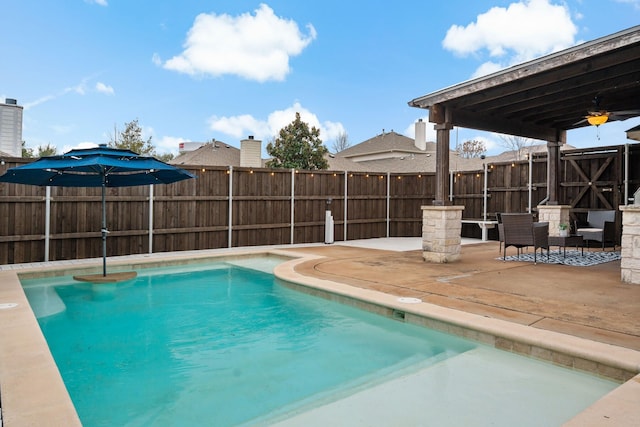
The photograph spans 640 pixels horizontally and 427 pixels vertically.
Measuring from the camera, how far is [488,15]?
1795cm

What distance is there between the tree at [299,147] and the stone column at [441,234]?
48.6ft

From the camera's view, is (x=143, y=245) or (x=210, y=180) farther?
(x=210, y=180)

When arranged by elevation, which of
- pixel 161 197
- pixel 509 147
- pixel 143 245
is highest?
pixel 509 147

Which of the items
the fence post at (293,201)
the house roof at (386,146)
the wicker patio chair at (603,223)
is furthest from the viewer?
the house roof at (386,146)

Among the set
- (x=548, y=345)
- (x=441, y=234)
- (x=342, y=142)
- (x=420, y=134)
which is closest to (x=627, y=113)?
(x=441, y=234)

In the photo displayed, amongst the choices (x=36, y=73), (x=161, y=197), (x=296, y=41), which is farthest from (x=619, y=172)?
(x=36, y=73)

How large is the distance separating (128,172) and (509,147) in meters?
30.4

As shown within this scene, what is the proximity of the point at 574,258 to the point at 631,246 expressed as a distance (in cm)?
258

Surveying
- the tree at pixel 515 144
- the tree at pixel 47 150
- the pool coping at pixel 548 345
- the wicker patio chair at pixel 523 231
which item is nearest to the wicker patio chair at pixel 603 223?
the wicker patio chair at pixel 523 231

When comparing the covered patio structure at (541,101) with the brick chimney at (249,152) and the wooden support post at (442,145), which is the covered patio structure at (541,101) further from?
the brick chimney at (249,152)

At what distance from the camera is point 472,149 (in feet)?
117

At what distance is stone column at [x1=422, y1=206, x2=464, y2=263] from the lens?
308 inches

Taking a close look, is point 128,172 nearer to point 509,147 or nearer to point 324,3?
point 324,3

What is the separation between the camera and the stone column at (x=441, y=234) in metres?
7.82
